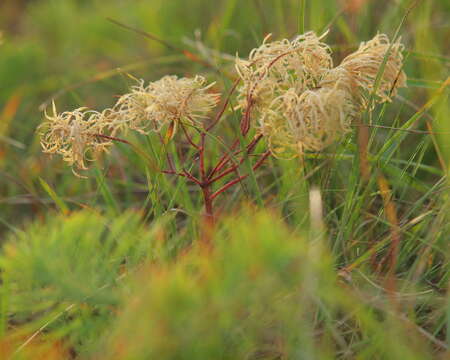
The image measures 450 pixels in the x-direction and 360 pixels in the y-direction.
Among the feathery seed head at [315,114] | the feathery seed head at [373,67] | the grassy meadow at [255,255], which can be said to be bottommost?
the grassy meadow at [255,255]

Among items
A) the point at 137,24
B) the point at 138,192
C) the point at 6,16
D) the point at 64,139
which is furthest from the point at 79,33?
the point at 64,139

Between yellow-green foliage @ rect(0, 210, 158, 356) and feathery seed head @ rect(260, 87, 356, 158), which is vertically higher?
feathery seed head @ rect(260, 87, 356, 158)

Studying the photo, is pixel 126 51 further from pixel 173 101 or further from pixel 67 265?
pixel 67 265

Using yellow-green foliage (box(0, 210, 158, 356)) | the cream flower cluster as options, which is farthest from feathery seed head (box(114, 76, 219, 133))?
yellow-green foliage (box(0, 210, 158, 356))

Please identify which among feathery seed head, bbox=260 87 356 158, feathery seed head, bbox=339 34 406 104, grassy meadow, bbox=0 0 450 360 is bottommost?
grassy meadow, bbox=0 0 450 360

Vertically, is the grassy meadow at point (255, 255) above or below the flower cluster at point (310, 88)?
below

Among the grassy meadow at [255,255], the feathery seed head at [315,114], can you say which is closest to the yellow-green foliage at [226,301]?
the grassy meadow at [255,255]

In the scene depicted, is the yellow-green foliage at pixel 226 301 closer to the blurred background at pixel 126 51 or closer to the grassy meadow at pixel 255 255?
the grassy meadow at pixel 255 255

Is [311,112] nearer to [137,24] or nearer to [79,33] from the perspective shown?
[137,24]

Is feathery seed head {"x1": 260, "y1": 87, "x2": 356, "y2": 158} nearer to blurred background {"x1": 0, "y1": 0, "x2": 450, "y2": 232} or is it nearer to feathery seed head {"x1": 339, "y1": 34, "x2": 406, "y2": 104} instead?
feathery seed head {"x1": 339, "y1": 34, "x2": 406, "y2": 104}
